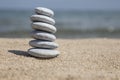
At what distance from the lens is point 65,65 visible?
1011 cm

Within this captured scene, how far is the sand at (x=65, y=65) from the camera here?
9.03 m

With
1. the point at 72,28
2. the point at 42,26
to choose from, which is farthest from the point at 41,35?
the point at 72,28

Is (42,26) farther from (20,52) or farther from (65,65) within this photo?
(65,65)

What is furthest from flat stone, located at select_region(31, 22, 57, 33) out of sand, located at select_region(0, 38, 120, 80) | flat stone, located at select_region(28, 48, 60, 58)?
sand, located at select_region(0, 38, 120, 80)

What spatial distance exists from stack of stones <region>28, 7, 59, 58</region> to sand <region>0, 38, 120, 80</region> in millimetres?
173

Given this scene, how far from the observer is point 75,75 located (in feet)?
29.8

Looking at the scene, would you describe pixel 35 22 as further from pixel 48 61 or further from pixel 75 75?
pixel 75 75

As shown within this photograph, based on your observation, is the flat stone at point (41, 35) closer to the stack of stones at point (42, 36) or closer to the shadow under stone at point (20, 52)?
the stack of stones at point (42, 36)

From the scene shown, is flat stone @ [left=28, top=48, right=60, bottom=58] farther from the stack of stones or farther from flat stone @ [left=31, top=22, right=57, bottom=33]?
flat stone @ [left=31, top=22, right=57, bottom=33]

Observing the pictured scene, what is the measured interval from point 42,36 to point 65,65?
108 cm

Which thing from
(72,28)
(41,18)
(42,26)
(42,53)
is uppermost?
(41,18)

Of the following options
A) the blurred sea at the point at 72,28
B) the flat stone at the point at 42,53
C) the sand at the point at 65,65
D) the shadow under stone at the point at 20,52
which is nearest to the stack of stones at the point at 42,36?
the flat stone at the point at 42,53

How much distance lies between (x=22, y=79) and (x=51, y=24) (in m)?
2.56

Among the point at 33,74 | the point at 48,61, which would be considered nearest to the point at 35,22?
the point at 48,61
